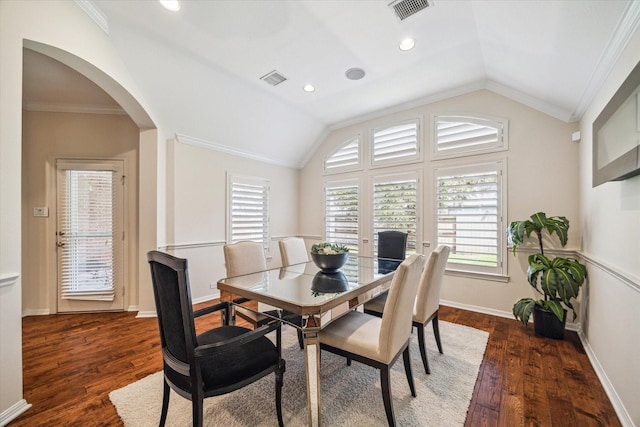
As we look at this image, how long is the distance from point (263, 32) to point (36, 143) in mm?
3388

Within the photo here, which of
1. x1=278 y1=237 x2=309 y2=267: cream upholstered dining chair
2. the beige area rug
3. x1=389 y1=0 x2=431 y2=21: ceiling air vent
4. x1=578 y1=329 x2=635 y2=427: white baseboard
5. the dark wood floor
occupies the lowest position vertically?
the dark wood floor

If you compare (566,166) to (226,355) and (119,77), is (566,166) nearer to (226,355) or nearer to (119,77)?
(226,355)

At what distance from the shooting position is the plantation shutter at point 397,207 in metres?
4.04

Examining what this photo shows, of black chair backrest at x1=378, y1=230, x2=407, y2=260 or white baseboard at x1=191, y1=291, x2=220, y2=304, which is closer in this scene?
black chair backrest at x1=378, y1=230, x2=407, y2=260

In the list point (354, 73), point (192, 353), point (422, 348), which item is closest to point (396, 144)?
point (354, 73)

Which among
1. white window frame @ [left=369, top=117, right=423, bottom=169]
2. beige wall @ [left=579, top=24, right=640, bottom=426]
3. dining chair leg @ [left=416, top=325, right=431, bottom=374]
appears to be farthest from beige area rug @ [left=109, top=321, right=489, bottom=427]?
white window frame @ [left=369, top=117, right=423, bottom=169]

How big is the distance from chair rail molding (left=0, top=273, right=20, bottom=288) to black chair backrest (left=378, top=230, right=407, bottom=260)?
333cm

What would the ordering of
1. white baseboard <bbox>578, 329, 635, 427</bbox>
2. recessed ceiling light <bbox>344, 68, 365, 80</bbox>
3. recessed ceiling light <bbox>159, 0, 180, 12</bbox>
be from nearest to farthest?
white baseboard <bbox>578, 329, 635, 427</bbox> → recessed ceiling light <bbox>159, 0, 180, 12</bbox> → recessed ceiling light <bbox>344, 68, 365, 80</bbox>

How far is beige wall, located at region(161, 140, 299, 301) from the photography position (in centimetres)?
371

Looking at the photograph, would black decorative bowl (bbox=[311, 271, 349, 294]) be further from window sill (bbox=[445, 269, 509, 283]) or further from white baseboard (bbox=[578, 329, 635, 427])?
window sill (bbox=[445, 269, 509, 283])

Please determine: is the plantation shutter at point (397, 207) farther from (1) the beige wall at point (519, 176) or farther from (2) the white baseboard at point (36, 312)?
(2) the white baseboard at point (36, 312)

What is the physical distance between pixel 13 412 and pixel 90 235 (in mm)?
2405

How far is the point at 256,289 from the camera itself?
1867 mm

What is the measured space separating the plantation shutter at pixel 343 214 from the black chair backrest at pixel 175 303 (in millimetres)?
3589
